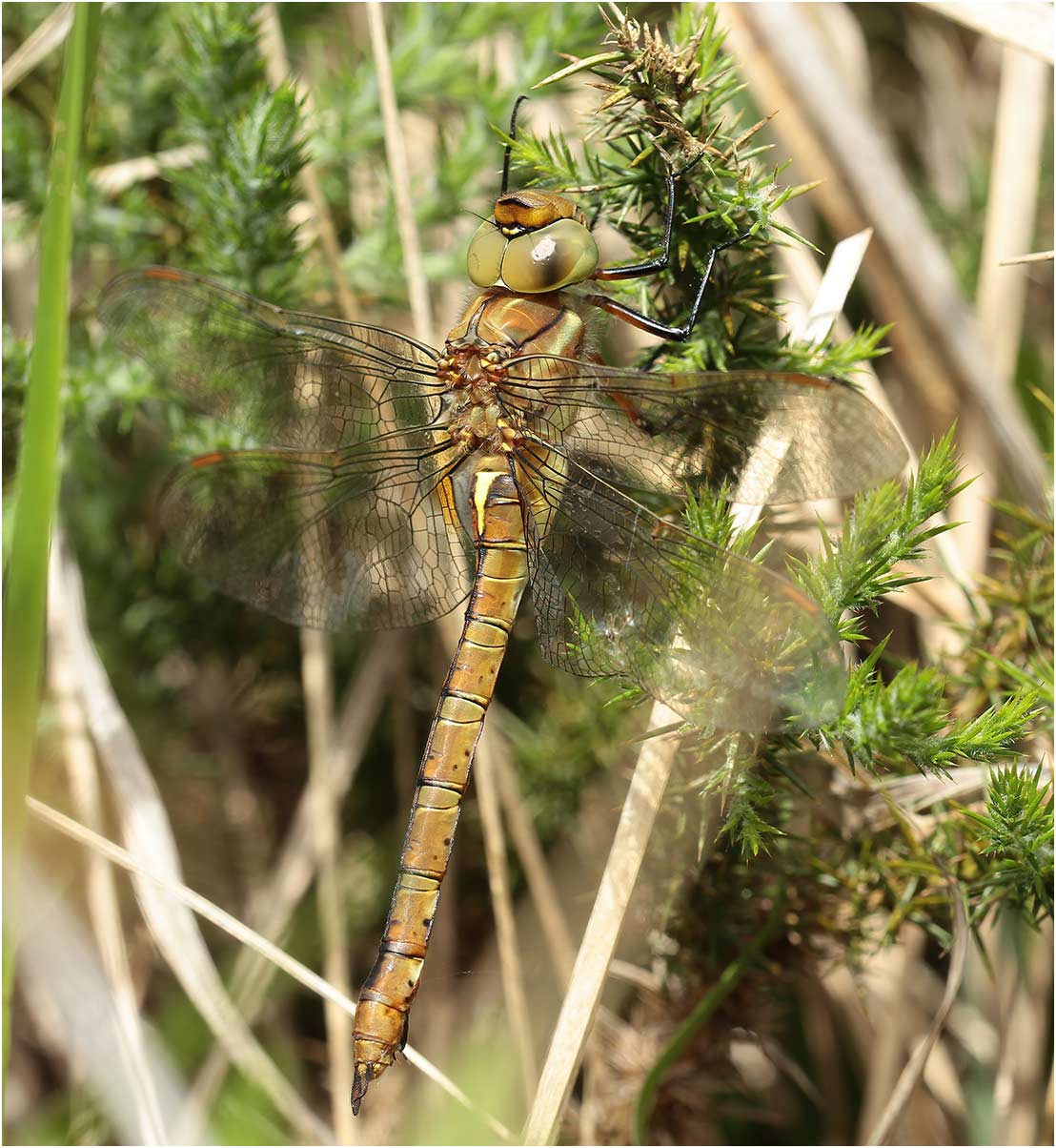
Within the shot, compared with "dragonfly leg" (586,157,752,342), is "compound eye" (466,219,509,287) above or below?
above

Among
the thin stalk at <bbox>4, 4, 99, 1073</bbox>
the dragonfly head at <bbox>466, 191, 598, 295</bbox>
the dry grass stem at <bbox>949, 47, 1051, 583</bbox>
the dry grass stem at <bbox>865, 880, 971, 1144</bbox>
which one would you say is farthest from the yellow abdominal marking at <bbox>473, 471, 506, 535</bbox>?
the dry grass stem at <bbox>949, 47, 1051, 583</bbox>

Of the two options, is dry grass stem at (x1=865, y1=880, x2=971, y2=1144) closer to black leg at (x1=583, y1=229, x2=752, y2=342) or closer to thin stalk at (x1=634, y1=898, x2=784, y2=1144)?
thin stalk at (x1=634, y1=898, x2=784, y2=1144)

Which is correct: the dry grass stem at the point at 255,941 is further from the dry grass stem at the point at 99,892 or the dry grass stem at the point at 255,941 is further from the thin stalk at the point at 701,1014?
the dry grass stem at the point at 99,892

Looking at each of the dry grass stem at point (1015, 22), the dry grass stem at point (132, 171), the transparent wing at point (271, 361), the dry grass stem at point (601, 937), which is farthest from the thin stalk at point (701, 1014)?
the dry grass stem at point (132, 171)

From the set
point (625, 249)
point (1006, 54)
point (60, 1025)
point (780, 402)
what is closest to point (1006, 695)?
point (780, 402)

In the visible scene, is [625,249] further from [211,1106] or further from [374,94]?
[211,1106]

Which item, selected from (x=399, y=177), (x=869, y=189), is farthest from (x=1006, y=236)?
(x=399, y=177)
